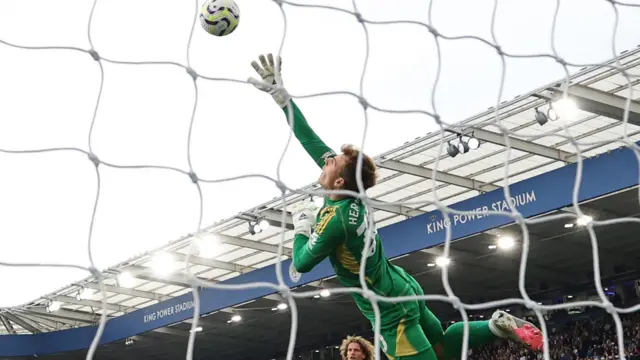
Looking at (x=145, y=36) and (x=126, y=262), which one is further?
(x=126, y=262)

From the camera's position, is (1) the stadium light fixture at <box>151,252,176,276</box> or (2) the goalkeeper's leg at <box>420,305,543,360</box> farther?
(1) the stadium light fixture at <box>151,252,176,276</box>

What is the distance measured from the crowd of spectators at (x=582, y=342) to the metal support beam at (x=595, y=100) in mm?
6425

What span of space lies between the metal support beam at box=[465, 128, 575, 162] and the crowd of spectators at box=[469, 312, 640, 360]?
16.4 ft

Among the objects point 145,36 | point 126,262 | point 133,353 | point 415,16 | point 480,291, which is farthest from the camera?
point 133,353

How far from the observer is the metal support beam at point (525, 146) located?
12164mm

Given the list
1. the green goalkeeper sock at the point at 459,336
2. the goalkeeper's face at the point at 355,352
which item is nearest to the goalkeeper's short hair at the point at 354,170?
the green goalkeeper sock at the point at 459,336

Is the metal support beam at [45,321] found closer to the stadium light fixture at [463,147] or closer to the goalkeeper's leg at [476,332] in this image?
the stadium light fixture at [463,147]

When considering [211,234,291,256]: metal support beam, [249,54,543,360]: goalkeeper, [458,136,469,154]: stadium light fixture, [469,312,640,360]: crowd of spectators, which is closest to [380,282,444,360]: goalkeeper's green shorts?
[249,54,543,360]: goalkeeper

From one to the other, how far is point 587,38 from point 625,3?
3.03ft

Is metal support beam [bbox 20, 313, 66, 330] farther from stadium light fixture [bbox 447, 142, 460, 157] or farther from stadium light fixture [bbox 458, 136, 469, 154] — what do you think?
stadium light fixture [bbox 458, 136, 469, 154]

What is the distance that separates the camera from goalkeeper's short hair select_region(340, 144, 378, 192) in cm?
370

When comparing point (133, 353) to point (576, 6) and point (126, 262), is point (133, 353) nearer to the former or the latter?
point (126, 262)

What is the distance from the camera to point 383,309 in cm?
374

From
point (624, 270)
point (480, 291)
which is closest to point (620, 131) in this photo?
point (624, 270)
